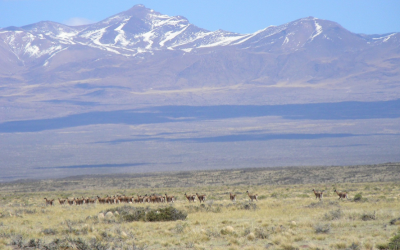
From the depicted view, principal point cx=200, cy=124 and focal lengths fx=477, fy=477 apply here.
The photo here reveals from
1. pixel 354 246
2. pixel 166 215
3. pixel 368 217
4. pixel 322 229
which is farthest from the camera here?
pixel 166 215

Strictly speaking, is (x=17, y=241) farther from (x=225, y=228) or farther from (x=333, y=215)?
(x=333, y=215)

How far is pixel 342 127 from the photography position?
137375mm

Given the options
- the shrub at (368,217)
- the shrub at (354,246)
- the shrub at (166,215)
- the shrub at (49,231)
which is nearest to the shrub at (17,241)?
the shrub at (49,231)

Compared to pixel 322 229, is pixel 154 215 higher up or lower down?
lower down

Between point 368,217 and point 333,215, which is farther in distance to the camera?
point 333,215

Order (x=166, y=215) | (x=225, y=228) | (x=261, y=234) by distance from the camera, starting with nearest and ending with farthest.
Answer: (x=261, y=234) → (x=225, y=228) → (x=166, y=215)

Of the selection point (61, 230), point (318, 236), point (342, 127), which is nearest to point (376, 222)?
point (318, 236)

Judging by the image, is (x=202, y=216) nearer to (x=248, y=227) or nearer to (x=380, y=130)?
(x=248, y=227)

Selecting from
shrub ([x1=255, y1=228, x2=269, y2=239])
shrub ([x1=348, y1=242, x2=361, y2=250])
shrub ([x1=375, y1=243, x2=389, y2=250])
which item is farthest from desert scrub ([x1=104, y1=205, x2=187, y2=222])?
shrub ([x1=375, y1=243, x2=389, y2=250])

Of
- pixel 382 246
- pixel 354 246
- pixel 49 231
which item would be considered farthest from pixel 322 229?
pixel 49 231

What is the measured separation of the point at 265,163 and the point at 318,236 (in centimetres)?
5837

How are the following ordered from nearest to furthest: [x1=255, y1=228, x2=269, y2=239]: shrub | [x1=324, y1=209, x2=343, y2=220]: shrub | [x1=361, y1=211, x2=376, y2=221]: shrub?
1. [x1=255, y1=228, x2=269, y2=239]: shrub
2. [x1=361, y1=211, x2=376, y2=221]: shrub
3. [x1=324, y1=209, x2=343, y2=220]: shrub

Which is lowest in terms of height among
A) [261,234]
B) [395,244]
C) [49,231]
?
[49,231]

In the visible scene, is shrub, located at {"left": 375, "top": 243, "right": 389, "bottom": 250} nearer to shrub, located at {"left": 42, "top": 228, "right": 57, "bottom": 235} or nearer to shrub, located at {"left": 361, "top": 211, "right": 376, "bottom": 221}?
shrub, located at {"left": 361, "top": 211, "right": 376, "bottom": 221}
